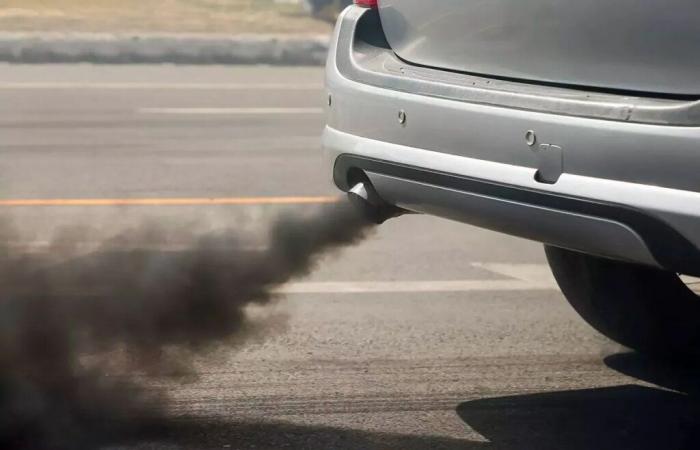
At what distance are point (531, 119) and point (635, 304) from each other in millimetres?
1378

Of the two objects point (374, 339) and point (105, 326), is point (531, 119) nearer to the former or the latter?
point (105, 326)

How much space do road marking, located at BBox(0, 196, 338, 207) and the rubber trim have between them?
12.8ft

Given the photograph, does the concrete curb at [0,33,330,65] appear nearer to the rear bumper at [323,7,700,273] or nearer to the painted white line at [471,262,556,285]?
the painted white line at [471,262,556,285]

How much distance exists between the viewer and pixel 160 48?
14.7 meters

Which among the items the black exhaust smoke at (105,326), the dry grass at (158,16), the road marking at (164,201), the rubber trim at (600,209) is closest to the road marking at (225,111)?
the road marking at (164,201)

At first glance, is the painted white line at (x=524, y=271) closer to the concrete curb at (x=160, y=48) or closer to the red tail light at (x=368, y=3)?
the red tail light at (x=368, y=3)

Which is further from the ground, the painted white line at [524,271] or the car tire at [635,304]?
the car tire at [635,304]

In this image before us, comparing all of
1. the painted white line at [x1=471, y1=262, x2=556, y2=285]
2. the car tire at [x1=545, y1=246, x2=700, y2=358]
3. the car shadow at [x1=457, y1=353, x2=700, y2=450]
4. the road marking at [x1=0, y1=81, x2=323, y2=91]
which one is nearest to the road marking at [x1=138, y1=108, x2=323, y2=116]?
the road marking at [x1=0, y1=81, x2=323, y2=91]

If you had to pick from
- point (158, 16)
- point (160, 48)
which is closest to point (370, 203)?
point (160, 48)

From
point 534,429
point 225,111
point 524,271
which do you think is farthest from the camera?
point 225,111

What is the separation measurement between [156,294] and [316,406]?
2.11ft

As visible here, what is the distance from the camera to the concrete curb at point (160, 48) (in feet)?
46.9

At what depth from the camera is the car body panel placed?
2.97 m

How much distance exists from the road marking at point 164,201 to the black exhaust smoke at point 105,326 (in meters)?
2.75
